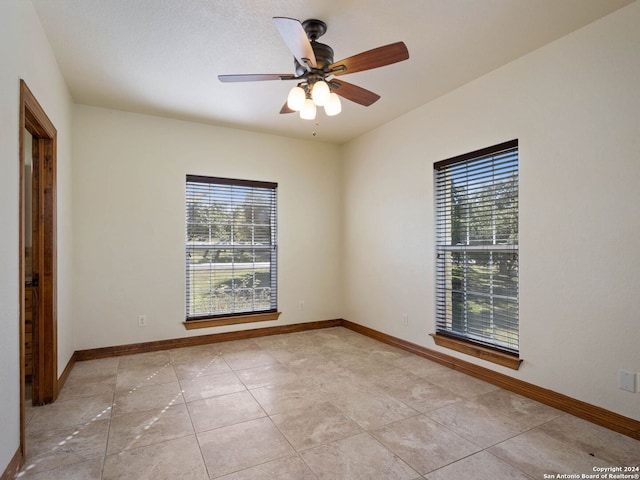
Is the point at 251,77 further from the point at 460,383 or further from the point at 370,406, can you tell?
the point at 460,383

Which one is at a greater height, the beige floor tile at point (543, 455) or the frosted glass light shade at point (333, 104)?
the frosted glass light shade at point (333, 104)

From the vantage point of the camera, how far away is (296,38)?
1.94 meters

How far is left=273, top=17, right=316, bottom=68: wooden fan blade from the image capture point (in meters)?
1.79

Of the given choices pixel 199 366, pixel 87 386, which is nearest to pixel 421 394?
pixel 199 366

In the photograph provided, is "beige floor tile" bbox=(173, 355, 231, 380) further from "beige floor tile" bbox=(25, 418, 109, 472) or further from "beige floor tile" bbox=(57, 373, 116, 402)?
"beige floor tile" bbox=(25, 418, 109, 472)

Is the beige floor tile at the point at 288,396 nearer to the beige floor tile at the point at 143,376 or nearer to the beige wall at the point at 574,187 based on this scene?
the beige floor tile at the point at 143,376

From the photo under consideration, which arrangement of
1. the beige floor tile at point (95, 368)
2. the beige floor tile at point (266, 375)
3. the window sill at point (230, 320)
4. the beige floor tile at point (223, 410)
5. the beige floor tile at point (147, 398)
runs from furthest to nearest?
the window sill at point (230, 320) → the beige floor tile at point (95, 368) → the beige floor tile at point (266, 375) → the beige floor tile at point (147, 398) → the beige floor tile at point (223, 410)

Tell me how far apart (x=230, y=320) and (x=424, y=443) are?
2.87m

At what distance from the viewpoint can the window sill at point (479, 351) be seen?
9.52ft

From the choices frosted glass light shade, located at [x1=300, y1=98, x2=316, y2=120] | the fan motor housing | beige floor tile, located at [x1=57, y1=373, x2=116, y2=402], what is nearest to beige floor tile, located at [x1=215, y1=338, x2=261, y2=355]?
beige floor tile, located at [x1=57, y1=373, x2=116, y2=402]

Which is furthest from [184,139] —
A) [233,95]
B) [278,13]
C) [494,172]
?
[494,172]

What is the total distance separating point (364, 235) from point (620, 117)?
2.88m

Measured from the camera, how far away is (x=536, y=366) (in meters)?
2.75

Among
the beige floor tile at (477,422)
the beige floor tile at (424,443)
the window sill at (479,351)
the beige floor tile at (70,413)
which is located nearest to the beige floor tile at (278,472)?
the beige floor tile at (424,443)
